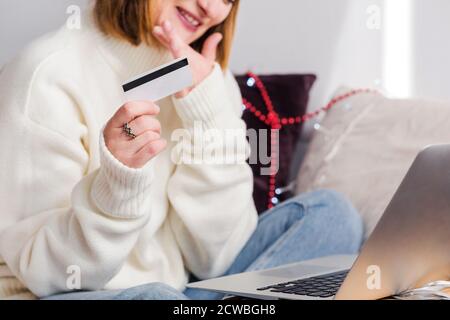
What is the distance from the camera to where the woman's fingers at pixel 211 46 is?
111 centimetres

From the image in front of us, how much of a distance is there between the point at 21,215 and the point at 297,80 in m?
0.65

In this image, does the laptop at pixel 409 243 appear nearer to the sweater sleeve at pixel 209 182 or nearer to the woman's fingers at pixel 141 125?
the woman's fingers at pixel 141 125

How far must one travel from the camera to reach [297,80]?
139 cm

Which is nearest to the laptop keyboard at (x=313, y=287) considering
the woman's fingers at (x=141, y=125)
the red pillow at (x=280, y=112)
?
the woman's fingers at (x=141, y=125)

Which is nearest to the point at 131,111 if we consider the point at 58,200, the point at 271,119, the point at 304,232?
the point at 58,200

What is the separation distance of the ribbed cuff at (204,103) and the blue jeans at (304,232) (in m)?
0.21

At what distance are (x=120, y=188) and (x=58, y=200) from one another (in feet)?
0.44

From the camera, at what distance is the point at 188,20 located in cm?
108

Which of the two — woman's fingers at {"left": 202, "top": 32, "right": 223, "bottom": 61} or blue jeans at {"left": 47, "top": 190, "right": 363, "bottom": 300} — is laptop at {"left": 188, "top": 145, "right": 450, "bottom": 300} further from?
woman's fingers at {"left": 202, "top": 32, "right": 223, "bottom": 61}

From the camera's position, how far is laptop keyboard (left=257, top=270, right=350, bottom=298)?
749 mm

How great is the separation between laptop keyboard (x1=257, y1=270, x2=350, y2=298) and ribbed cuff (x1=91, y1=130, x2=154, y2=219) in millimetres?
186

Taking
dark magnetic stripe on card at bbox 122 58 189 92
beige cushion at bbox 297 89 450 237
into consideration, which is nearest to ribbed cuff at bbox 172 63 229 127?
dark magnetic stripe on card at bbox 122 58 189 92

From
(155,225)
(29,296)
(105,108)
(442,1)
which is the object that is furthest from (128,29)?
(442,1)

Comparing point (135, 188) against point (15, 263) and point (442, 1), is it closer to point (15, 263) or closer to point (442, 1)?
point (15, 263)
